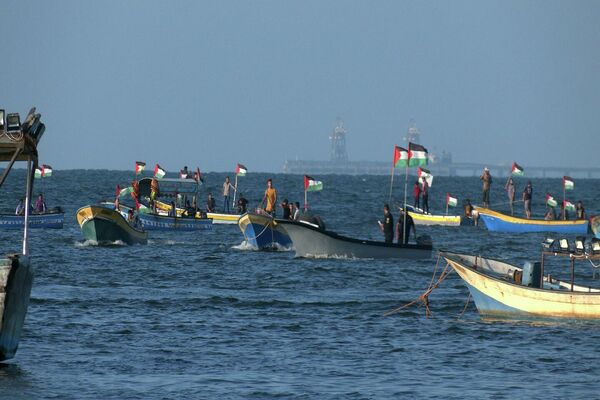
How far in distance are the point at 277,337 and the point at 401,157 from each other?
19.9m

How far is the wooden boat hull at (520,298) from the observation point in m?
25.4

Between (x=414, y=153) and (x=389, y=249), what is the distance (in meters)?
5.97

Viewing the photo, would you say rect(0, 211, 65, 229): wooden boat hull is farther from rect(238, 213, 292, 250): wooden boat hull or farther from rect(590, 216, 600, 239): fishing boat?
rect(590, 216, 600, 239): fishing boat

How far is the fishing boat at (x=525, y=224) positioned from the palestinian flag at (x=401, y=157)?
617 inches

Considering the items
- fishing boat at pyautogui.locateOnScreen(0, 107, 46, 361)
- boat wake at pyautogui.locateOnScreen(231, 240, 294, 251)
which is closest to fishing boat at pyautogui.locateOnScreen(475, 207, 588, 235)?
boat wake at pyautogui.locateOnScreen(231, 240, 294, 251)

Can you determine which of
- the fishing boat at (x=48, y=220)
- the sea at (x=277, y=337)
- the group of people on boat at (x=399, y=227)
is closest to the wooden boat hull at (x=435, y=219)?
the fishing boat at (x=48, y=220)

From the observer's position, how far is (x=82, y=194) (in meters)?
102

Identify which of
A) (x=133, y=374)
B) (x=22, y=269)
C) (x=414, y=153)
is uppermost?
(x=414, y=153)

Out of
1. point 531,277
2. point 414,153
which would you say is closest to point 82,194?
point 414,153

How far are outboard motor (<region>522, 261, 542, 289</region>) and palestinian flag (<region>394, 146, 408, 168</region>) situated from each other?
16875 mm

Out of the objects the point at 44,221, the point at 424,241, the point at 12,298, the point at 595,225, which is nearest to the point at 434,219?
the point at 595,225

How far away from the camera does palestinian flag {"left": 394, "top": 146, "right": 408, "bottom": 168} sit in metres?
43.3

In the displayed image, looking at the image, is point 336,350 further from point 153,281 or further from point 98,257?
point 98,257

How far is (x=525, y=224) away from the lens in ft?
196
